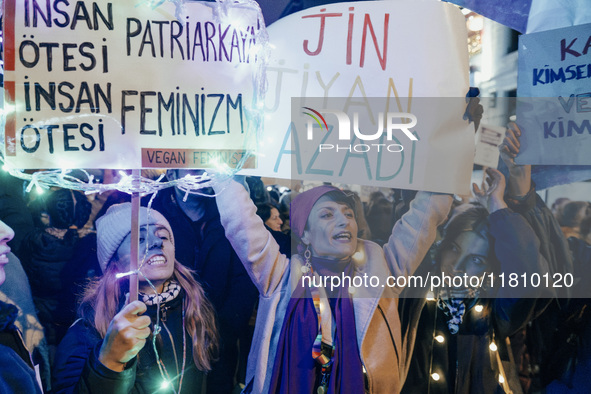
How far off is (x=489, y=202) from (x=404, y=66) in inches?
30.0

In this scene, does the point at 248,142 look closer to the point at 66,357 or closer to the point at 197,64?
the point at 197,64

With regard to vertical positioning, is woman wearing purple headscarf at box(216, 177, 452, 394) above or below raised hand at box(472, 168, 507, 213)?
below

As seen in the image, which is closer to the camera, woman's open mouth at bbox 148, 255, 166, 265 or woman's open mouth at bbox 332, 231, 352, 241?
woman's open mouth at bbox 148, 255, 166, 265

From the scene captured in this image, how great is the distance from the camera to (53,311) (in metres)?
1.93

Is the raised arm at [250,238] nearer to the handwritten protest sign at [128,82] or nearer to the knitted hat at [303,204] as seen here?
the knitted hat at [303,204]

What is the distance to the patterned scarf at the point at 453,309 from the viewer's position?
2.18 metres

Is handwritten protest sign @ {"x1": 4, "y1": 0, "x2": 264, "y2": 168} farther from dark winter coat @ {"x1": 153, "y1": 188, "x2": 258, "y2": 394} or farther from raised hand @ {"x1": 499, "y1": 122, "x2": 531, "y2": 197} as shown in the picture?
raised hand @ {"x1": 499, "y1": 122, "x2": 531, "y2": 197}

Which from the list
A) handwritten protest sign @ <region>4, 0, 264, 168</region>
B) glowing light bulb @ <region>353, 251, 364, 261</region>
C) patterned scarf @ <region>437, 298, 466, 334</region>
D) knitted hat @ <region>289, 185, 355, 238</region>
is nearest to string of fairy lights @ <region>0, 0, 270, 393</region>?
handwritten protest sign @ <region>4, 0, 264, 168</region>

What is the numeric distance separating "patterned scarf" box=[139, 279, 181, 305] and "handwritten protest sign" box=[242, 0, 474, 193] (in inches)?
23.7

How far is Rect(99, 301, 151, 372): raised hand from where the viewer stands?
1.88m

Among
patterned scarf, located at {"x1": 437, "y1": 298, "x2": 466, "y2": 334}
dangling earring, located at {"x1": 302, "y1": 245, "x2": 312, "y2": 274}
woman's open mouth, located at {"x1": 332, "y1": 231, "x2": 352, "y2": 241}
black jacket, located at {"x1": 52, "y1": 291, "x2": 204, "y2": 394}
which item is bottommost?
black jacket, located at {"x1": 52, "y1": 291, "x2": 204, "y2": 394}

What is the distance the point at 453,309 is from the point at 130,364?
149 cm

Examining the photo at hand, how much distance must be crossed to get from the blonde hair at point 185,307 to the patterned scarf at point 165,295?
0.08 ft

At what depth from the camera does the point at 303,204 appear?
2.10m
